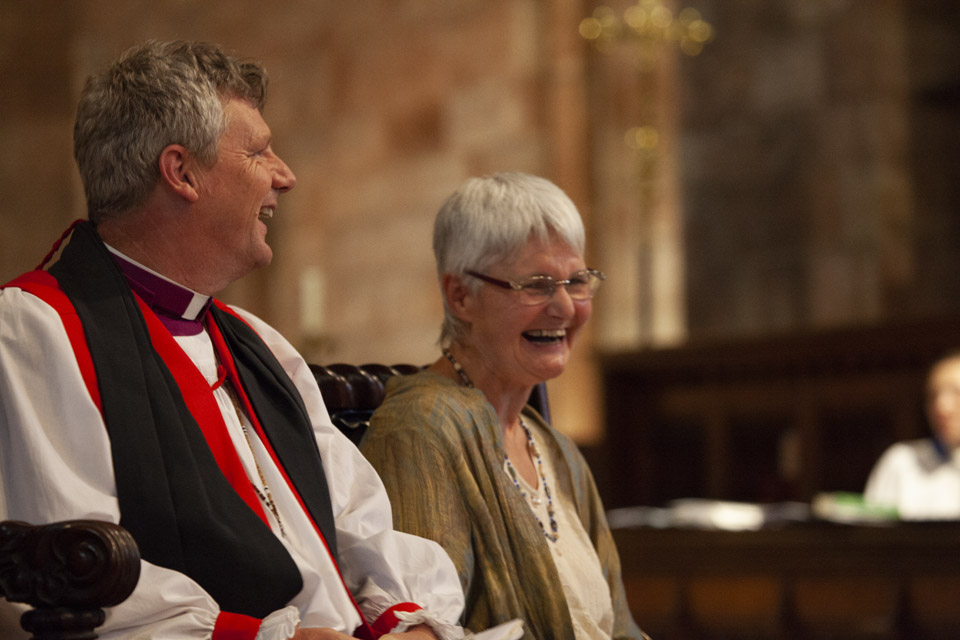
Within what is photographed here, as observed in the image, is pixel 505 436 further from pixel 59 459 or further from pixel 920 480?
pixel 920 480

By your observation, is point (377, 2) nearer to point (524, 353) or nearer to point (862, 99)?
point (862, 99)

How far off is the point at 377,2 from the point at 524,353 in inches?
298

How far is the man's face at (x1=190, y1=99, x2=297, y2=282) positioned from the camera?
2.11m

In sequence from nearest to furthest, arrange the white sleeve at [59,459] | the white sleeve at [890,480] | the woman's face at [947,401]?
the white sleeve at [59,459] → the woman's face at [947,401] → the white sleeve at [890,480]

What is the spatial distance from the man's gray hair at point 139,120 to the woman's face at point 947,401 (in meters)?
5.21

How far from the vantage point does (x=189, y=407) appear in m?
2.01

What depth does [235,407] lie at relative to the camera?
7.12 ft

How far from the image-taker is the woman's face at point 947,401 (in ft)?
20.9

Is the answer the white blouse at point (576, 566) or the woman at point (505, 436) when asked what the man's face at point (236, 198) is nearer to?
the woman at point (505, 436)

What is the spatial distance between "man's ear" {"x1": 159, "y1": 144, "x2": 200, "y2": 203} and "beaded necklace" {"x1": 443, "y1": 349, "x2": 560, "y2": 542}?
0.96m

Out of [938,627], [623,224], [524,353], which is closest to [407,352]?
[623,224]

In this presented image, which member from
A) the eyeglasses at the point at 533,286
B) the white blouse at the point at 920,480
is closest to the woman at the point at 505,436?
the eyeglasses at the point at 533,286

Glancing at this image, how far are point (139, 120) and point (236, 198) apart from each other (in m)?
0.21

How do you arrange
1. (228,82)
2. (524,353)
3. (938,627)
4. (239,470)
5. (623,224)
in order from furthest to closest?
(623,224)
(938,627)
(524,353)
(228,82)
(239,470)
